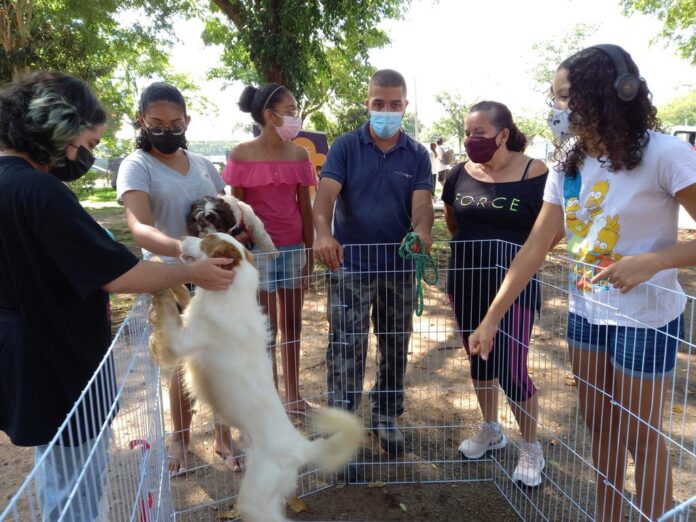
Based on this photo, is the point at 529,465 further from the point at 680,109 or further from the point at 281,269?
the point at 680,109

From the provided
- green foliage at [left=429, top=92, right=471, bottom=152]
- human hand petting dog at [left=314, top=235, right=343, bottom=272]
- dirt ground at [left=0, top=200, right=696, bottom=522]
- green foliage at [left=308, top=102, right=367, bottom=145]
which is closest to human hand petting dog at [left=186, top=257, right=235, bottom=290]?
human hand petting dog at [left=314, top=235, right=343, bottom=272]

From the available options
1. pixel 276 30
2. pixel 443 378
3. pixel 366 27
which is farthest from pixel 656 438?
pixel 366 27

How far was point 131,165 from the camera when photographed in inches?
107

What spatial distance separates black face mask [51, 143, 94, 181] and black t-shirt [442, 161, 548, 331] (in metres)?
1.91

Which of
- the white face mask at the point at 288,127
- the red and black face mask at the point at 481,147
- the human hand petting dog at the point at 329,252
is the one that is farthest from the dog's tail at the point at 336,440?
the white face mask at the point at 288,127

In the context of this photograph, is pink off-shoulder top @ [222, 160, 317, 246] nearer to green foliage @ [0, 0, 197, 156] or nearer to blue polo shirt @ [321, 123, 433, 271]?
blue polo shirt @ [321, 123, 433, 271]

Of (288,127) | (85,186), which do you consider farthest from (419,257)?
(85,186)

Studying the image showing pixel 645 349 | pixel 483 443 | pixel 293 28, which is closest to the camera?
pixel 645 349

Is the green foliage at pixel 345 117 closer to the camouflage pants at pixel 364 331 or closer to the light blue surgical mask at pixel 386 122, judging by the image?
the light blue surgical mask at pixel 386 122

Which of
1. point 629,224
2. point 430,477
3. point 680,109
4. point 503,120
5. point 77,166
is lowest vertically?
point 430,477

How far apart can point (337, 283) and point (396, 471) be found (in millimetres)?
1288

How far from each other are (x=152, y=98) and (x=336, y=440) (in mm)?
2059

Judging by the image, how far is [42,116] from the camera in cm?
169

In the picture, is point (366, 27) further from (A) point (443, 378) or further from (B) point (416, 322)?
(A) point (443, 378)
